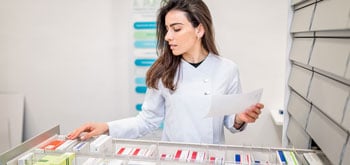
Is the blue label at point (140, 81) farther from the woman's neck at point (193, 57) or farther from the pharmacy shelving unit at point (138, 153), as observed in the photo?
the pharmacy shelving unit at point (138, 153)

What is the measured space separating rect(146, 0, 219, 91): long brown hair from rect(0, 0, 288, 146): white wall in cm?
75

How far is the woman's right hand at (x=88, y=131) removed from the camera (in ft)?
3.16

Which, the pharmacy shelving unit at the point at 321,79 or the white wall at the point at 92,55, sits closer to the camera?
the pharmacy shelving unit at the point at 321,79

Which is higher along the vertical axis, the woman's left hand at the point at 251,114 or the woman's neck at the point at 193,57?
the woman's neck at the point at 193,57

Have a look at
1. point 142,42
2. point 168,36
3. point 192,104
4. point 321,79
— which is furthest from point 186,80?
point 142,42

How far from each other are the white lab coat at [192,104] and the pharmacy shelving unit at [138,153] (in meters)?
0.41

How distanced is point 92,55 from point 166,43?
1.09 metres

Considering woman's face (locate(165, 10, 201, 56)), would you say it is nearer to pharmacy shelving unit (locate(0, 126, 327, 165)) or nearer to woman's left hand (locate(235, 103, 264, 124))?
woman's left hand (locate(235, 103, 264, 124))

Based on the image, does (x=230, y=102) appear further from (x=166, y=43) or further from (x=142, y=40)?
(x=142, y=40)

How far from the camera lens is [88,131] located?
104cm

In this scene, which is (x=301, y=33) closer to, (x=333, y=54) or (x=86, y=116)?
(x=333, y=54)

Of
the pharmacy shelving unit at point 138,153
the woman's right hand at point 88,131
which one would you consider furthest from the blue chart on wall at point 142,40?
the pharmacy shelving unit at point 138,153

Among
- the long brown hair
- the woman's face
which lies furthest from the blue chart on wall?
the woman's face

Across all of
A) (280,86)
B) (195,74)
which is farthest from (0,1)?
(280,86)
